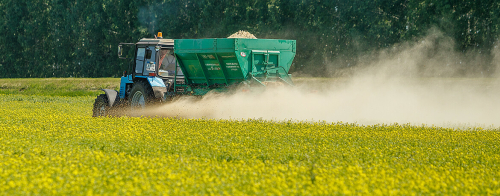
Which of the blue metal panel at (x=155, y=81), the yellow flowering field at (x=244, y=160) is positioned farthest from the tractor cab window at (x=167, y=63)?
the yellow flowering field at (x=244, y=160)

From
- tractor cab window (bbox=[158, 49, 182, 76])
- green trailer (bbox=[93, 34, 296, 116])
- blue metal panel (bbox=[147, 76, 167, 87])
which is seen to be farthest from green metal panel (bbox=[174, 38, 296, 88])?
blue metal panel (bbox=[147, 76, 167, 87])

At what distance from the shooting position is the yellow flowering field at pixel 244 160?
6516 millimetres

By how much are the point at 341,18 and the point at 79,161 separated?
127 feet

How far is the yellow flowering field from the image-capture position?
21.4ft

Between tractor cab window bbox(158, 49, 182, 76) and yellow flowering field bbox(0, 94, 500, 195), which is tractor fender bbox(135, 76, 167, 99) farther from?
yellow flowering field bbox(0, 94, 500, 195)

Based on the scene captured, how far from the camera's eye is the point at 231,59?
15.5m

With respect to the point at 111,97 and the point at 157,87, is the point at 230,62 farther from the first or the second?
the point at 111,97

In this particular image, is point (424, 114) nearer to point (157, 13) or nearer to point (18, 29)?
point (157, 13)

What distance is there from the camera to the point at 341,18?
4450cm

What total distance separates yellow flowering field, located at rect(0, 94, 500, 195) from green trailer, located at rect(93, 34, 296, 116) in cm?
267

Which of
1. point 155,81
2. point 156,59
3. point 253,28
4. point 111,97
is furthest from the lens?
point 253,28

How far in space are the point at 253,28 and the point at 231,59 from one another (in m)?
30.5

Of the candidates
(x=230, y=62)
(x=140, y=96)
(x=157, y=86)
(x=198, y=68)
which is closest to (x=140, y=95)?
(x=140, y=96)

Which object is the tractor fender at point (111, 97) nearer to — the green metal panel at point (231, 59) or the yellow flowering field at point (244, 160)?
the green metal panel at point (231, 59)
